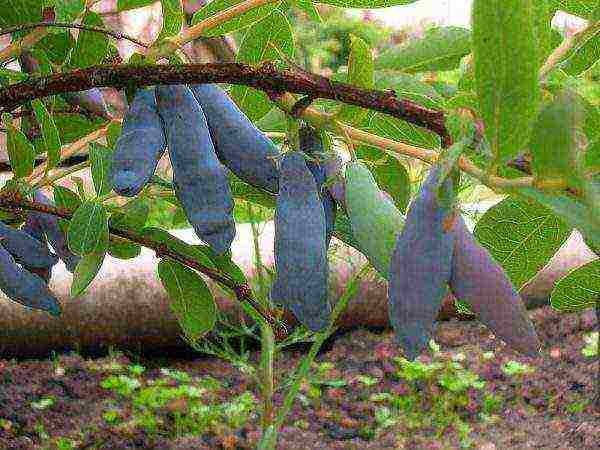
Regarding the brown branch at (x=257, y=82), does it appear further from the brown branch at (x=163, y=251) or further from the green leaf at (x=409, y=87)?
the brown branch at (x=163, y=251)

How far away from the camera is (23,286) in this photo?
772 mm

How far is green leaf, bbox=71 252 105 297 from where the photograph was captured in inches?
30.4

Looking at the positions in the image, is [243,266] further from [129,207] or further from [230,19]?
[230,19]

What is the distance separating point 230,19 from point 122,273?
1838 mm

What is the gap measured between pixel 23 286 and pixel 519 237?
43 centimetres

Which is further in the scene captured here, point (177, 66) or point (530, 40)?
point (177, 66)

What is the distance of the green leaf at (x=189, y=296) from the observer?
35.5 inches

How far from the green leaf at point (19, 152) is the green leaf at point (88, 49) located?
3.2 inches

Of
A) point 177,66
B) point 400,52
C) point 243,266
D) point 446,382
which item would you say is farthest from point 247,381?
point 177,66

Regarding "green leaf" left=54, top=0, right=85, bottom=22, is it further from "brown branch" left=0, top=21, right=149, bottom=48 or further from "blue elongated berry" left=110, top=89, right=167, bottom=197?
"blue elongated berry" left=110, top=89, right=167, bottom=197

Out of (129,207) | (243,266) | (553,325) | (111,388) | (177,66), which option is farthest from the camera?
(553,325)

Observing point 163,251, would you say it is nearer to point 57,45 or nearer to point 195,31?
point 57,45

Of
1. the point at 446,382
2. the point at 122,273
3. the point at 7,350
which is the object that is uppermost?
the point at 122,273

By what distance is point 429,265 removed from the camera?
383 mm
